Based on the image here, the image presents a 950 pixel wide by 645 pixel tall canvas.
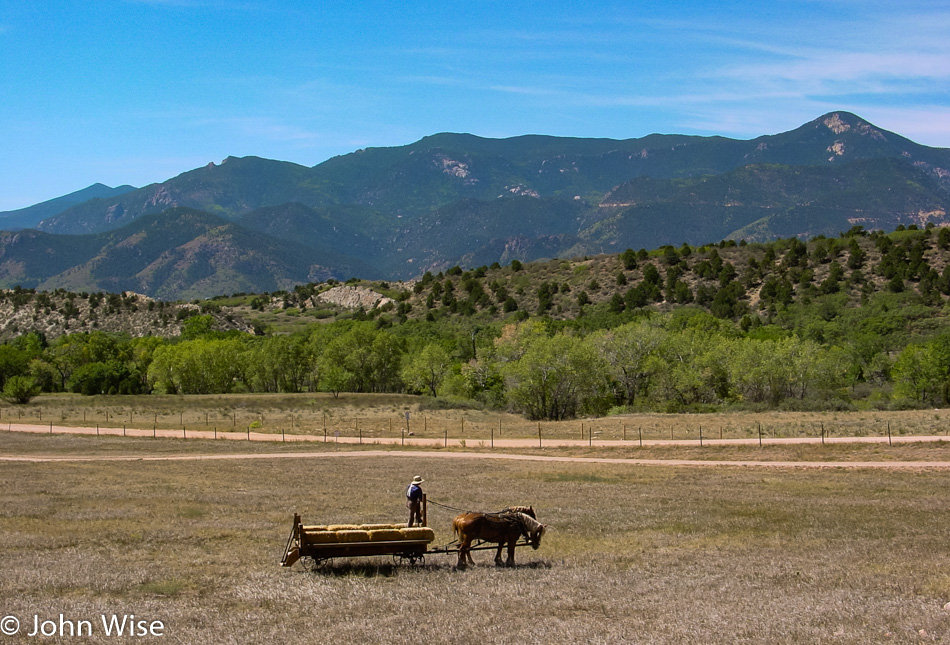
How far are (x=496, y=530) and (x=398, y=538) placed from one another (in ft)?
6.17

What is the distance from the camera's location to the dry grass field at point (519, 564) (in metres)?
11.1

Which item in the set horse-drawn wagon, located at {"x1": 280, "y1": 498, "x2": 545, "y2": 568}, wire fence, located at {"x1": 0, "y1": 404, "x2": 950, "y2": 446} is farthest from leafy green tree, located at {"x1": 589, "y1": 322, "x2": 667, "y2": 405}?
horse-drawn wagon, located at {"x1": 280, "y1": 498, "x2": 545, "y2": 568}

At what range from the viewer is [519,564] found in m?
15.9

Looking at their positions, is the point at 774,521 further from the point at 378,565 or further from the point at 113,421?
the point at 113,421

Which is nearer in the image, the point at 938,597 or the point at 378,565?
the point at 938,597

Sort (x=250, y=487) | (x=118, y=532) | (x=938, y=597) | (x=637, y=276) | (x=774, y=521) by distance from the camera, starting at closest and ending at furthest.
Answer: (x=938, y=597), (x=118, y=532), (x=774, y=521), (x=250, y=487), (x=637, y=276)

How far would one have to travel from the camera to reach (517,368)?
236 ft

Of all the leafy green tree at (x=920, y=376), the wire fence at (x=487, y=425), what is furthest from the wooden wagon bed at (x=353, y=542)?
the leafy green tree at (x=920, y=376)

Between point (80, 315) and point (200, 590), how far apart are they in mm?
157674

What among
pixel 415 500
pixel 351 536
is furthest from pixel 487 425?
pixel 351 536

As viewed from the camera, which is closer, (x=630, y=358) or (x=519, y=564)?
(x=519, y=564)

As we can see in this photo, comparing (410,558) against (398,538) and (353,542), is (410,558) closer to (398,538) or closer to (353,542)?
(398,538)

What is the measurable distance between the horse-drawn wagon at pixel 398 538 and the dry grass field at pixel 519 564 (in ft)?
1.19

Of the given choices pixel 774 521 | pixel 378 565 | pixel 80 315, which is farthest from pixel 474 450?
pixel 80 315
